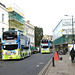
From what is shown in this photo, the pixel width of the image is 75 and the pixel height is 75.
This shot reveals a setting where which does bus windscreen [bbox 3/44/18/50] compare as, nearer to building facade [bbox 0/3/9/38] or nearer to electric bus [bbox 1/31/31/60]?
electric bus [bbox 1/31/31/60]

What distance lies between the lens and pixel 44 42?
1713 inches

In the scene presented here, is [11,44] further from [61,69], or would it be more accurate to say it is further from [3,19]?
[3,19]

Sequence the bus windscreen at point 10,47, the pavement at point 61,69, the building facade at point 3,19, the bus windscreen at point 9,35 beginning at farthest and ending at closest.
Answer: the building facade at point 3,19 < the bus windscreen at point 10,47 < the bus windscreen at point 9,35 < the pavement at point 61,69

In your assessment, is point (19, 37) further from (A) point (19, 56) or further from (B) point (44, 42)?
(B) point (44, 42)

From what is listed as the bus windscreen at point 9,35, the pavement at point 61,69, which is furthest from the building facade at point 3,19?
the pavement at point 61,69

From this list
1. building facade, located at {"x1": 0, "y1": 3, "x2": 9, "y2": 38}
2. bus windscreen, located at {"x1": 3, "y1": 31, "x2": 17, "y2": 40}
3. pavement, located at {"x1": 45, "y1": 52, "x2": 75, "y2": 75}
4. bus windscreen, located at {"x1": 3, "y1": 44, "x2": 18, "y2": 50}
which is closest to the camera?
pavement, located at {"x1": 45, "y1": 52, "x2": 75, "y2": 75}

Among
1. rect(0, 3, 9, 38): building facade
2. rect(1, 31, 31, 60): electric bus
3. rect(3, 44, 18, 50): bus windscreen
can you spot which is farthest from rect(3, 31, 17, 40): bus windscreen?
rect(0, 3, 9, 38): building facade

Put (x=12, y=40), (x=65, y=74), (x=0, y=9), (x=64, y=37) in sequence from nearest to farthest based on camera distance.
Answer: (x=65, y=74)
(x=12, y=40)
(x=0, y=9)
(x=64, y=37)

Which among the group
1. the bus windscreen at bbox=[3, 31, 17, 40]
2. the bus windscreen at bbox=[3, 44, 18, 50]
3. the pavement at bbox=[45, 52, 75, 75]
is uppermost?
the bus windscreen at bbox=[3, 31, 17, 40]

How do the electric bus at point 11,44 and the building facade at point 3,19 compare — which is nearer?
the electric bus at point 11,44

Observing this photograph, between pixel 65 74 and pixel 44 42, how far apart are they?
107 feet

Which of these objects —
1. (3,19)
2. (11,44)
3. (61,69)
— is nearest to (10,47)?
(11,44)

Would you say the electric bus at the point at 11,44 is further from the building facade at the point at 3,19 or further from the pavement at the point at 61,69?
the building facade at the point at 3,19

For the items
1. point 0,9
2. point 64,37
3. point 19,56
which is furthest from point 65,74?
point 64,37
